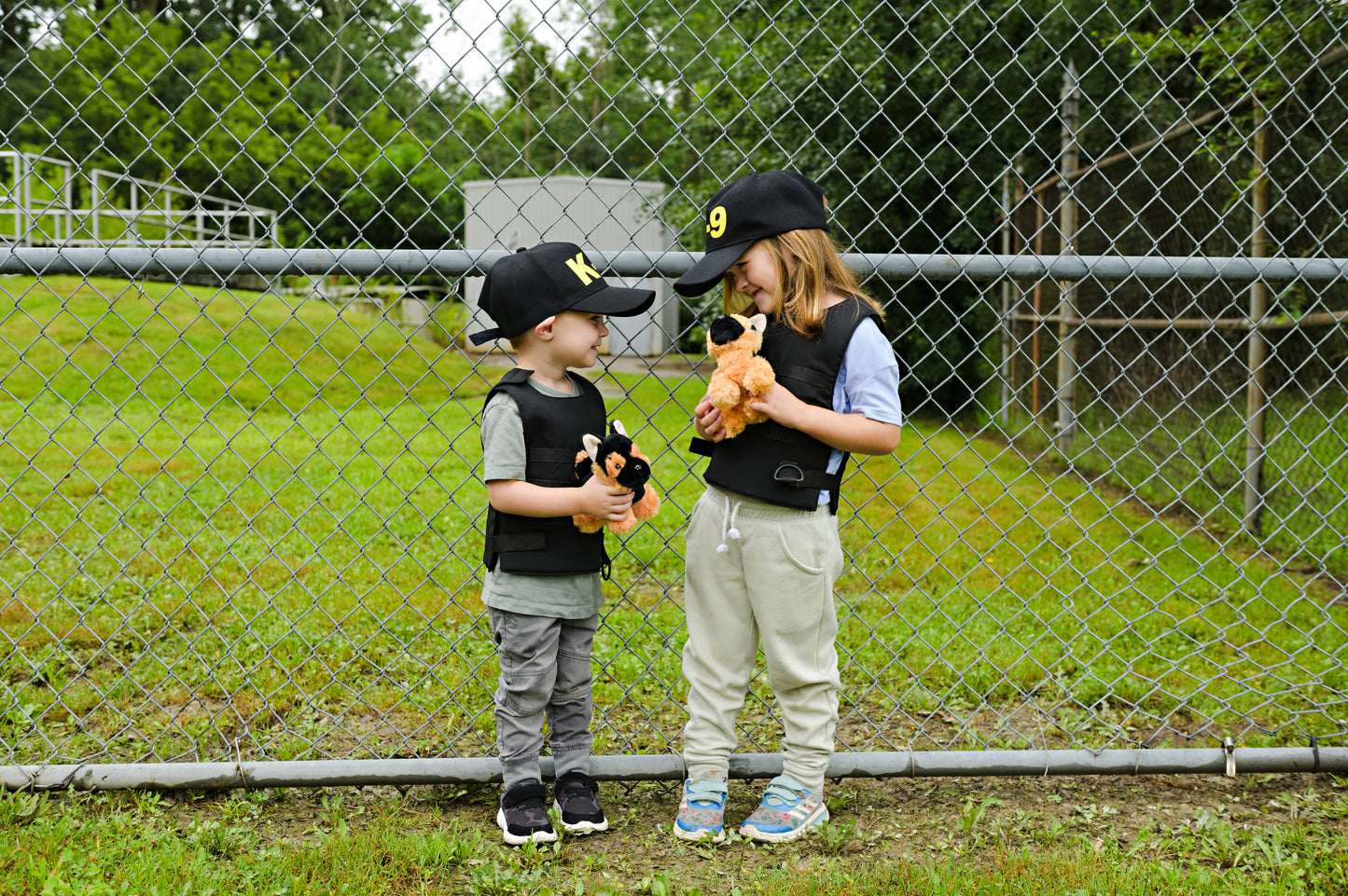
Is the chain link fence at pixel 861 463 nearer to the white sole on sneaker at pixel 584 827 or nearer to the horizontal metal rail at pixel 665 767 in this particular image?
the horizontal metal rail at pixel 665 767

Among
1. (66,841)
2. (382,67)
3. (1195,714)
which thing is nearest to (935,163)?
(1195,714)

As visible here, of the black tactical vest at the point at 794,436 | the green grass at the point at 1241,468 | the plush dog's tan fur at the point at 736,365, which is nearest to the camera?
the plush dog's tan fur at the point at 736,365

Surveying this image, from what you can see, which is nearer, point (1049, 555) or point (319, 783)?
point (319, 783)

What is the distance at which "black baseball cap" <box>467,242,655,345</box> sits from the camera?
213 centimetres

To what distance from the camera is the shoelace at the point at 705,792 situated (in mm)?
2279

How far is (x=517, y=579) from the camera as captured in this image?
Result: 7.15 feet

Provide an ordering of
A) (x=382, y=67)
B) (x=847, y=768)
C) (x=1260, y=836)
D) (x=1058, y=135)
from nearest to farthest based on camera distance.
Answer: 1. (x=1260, y=836)
2. (x=847, y=768)
3. (x=1058, y=135)
4. (x=382, y=67)

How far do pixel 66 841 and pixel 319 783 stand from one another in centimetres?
51

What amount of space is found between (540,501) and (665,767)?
2.50 feet

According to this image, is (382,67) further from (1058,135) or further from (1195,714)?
(1195,714)

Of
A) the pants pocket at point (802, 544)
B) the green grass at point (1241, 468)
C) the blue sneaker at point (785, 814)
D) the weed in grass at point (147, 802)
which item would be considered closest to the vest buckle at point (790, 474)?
the pants pocket at point (802, 544)

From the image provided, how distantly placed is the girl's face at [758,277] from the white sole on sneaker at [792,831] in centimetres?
114

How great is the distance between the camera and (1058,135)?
10.3 metres

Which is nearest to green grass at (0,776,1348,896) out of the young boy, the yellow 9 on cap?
the young boy
